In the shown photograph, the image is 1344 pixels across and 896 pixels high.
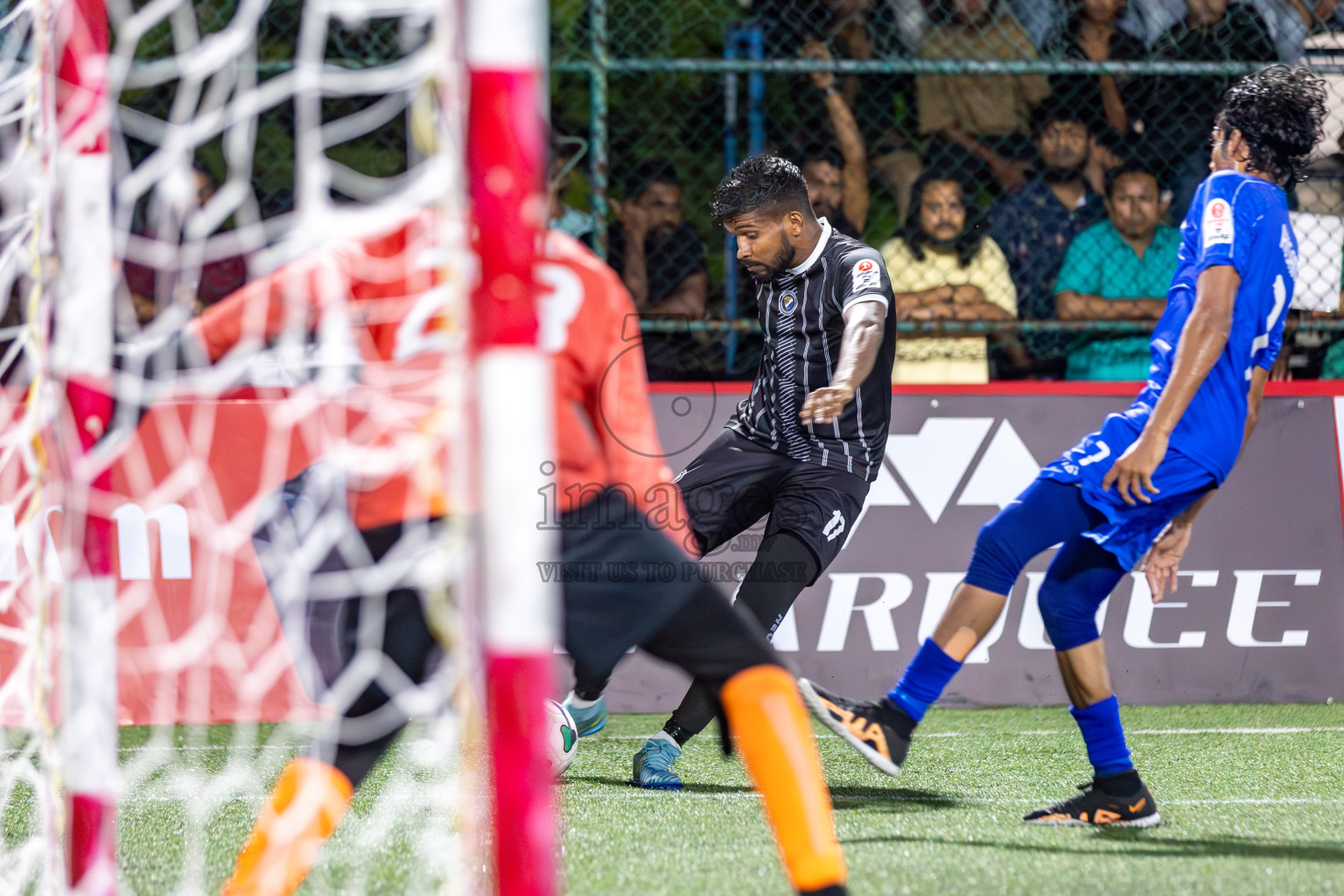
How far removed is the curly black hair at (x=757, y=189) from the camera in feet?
13.2

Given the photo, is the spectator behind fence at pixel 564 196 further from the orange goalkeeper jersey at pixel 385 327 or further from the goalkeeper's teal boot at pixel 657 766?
the orange goalkeeper jersey at pixel 385 327

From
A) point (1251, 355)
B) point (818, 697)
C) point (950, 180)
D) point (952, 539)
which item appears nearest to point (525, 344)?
point (818, 697)

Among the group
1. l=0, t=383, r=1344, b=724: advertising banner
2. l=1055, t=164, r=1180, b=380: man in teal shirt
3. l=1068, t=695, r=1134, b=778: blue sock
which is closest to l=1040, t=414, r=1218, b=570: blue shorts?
l=1068, t=695, r=1134, b=778: blue sock

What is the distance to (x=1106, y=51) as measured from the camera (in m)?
5.98

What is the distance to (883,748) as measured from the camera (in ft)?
10.8

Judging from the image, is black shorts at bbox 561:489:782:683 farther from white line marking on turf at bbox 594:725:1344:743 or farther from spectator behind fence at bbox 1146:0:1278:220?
spectator behind fence at bbox 1146:0:1278:220

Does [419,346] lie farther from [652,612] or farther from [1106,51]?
[1106,51]

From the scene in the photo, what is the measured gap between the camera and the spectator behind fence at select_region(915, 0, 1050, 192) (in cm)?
599

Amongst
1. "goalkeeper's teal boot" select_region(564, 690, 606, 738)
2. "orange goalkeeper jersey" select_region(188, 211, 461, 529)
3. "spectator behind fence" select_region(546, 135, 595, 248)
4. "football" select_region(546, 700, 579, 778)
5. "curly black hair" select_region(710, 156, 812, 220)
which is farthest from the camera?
"spectator behind fence" select_region(546, 135, 595, 248)

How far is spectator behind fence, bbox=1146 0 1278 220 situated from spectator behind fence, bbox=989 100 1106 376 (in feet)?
1.16

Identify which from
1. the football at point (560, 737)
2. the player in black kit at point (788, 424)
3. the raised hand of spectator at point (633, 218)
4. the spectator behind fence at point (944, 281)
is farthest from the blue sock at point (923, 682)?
the raised hand of spectator at point (633, 218)

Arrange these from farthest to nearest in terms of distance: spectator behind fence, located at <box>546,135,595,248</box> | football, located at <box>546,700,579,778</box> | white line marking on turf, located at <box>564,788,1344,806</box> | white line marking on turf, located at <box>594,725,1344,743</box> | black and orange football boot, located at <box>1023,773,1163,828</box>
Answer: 1. spectator behind fence, located at <box>546,135,595,248</box>
2. white line marking on turf, located at <box>594,725,1344,743</box>
3. football, located at <box>546,700,579,778</box>
4. white line marking on turf, located at <box>564,788,1344,806</box>
5. black and orange football boot, located at <box>1023,773,1163,828</box>

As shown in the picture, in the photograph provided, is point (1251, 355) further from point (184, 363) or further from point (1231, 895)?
point (184, 363)

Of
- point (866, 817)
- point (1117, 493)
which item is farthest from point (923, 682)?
point (1117, 493)
